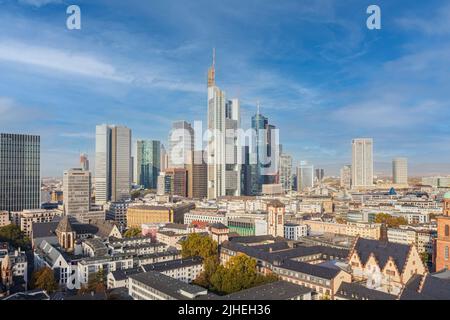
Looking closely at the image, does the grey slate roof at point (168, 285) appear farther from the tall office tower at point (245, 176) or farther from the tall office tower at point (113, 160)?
Answer: the tall office tower at point (245, 176)

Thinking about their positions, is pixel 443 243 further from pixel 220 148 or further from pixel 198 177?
pixel 198 177

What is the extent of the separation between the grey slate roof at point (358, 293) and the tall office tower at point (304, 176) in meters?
135

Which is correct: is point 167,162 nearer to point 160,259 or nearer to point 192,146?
point 192,146

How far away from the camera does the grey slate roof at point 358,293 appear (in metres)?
20.3

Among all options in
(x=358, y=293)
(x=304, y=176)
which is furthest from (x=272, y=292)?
(x=304, y=176)

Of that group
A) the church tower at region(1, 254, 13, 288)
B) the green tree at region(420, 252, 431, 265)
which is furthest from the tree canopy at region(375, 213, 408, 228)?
the church tower at region(1, 254, 13, 288)

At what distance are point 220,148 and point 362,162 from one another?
208 ft

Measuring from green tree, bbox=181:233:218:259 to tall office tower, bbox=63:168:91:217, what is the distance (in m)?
40.6

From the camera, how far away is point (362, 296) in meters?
21.1

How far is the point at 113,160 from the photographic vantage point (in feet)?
363

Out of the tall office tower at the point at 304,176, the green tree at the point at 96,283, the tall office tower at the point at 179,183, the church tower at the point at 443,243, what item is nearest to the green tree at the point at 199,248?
the green tree at the point at 96,283

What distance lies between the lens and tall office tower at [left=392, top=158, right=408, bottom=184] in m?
153

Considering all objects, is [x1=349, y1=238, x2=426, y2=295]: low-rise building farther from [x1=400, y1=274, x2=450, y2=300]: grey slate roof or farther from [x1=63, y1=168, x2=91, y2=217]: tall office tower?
[x1=63, y1=168, x2=91, y2=217]: tall office tower
